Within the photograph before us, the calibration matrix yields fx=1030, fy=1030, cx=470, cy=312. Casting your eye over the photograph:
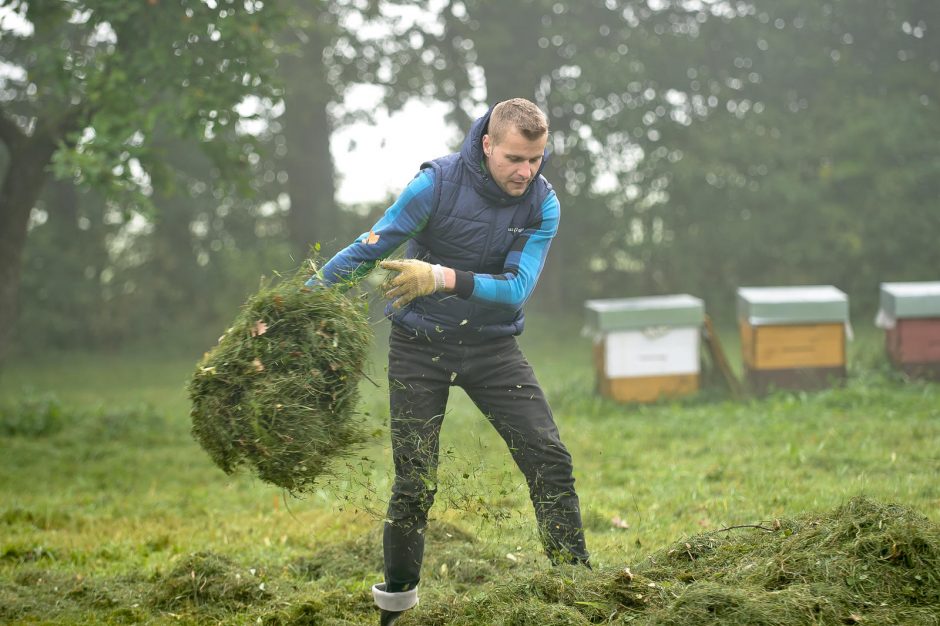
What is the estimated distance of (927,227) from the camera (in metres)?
15.9

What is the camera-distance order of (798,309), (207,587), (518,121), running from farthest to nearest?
(798,309)
(207,587)
(518,121)

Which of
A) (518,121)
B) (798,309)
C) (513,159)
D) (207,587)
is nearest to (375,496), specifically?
(207,587)

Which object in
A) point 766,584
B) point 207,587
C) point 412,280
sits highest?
point 412,280

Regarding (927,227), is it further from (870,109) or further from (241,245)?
(241,245)

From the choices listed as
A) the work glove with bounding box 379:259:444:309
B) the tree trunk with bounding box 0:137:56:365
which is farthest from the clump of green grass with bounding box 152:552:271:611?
the tree trunk with bounding box 0:137:56:365

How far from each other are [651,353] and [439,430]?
5.42m

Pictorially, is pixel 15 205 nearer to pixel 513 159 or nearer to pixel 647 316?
pixel 647 316

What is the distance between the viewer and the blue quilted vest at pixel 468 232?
3967 mm

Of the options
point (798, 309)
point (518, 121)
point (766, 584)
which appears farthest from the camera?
point (798, 309)

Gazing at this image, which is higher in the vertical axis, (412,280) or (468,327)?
(412,280)

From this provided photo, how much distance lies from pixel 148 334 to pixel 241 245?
229 centimetres

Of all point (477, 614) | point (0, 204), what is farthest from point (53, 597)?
point (0, 204)

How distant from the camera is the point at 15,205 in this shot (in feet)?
31.9

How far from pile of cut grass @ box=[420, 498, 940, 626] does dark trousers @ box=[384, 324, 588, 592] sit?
0.73 feet
